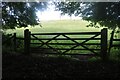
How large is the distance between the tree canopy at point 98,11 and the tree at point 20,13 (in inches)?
84.5

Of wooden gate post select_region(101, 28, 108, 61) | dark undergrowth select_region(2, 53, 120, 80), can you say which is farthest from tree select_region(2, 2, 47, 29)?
wooden gate post select_region(101, 28, 108, 61)

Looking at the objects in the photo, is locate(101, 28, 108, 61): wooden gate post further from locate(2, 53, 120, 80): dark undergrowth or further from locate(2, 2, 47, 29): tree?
locate(2, 2, 47, 29): tree

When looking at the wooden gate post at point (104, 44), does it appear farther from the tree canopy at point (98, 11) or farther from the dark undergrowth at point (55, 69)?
the tree canopy at point (98, 11)

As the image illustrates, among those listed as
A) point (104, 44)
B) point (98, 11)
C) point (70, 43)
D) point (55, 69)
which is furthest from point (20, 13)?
point (55, 69)

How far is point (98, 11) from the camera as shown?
12781 millimetres

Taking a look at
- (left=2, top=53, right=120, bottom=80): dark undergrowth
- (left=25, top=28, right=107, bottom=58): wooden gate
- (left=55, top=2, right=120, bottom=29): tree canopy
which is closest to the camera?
(left=2, top=53, right=120, bottom=80): dark undergrowth

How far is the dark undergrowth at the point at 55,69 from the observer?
329 inches

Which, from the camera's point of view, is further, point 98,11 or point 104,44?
point 98,11

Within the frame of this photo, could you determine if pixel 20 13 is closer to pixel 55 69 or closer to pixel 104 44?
pixel 104 44

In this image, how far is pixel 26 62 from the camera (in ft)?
34.0

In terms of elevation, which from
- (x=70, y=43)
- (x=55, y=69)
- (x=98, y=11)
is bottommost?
(x=55, y=69)

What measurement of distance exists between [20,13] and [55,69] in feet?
22.5

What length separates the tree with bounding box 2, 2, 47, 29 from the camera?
1491 cm

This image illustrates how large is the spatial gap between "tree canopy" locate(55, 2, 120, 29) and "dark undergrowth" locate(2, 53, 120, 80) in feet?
9.79
